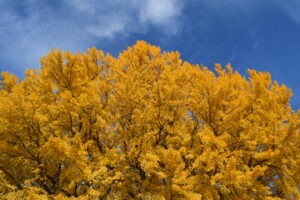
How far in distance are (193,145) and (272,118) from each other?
2.12m

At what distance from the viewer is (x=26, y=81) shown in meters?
9.20

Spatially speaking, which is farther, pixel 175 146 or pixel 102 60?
pixel 102 60

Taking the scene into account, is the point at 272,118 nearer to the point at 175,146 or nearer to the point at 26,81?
the point at 175,146

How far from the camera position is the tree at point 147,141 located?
5312 millimetres

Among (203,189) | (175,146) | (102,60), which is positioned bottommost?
(203,189)

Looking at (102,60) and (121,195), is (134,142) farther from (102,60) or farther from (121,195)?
(102,60)

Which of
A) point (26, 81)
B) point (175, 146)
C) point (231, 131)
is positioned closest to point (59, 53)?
point (26, 81)

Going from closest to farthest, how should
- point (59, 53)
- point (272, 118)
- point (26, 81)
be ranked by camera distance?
point (272, 118), point (59, 53), point (26, 81)

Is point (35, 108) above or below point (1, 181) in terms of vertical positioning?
above

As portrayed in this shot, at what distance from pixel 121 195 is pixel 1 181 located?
2.88m

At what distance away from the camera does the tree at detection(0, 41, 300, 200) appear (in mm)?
5312

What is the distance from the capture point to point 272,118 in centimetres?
617

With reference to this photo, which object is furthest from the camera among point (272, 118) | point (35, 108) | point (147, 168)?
point (272, 118)

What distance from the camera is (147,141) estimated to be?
6.21 m
